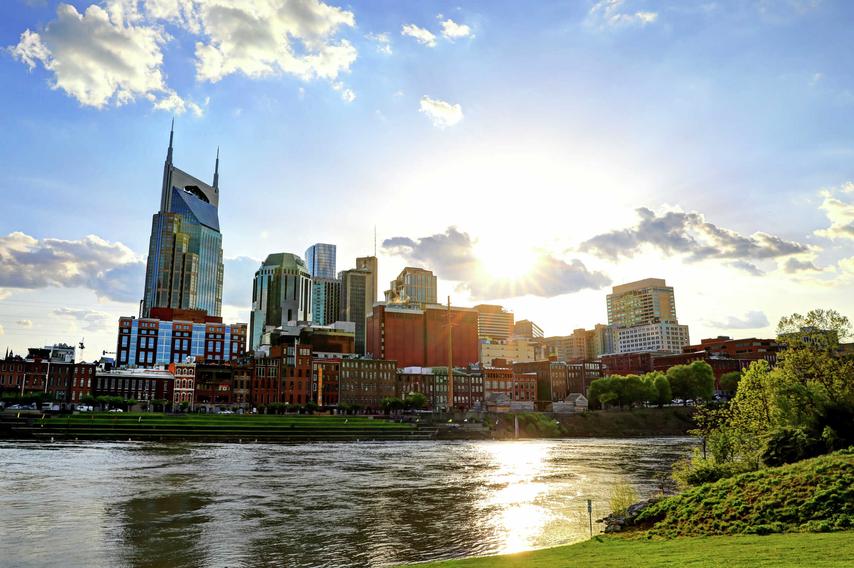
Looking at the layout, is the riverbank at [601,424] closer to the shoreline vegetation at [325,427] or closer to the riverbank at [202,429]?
the shoreline vegetation at [325,427]

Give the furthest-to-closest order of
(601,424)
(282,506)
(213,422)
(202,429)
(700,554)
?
(601,424) < (213,422) < (202,429) < (282,506) < (700,554)

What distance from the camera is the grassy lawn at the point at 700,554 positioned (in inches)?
766

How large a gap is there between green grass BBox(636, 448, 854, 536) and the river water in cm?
668

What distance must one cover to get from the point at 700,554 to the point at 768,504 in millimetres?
8626

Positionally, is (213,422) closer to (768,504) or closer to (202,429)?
(202,429)

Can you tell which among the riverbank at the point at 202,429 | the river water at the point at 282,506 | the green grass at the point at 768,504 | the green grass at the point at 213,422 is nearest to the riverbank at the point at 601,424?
the riverbank at the point at 202,429

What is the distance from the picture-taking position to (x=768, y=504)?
92.0 feet

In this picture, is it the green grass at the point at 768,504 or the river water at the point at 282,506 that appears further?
the river water at the point at 282,506

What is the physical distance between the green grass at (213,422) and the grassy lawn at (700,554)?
10829 cm

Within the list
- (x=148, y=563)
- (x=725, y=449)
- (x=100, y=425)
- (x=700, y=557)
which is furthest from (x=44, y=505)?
(x=100, y=425)

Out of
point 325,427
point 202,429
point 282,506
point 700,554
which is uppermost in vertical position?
point 202,429

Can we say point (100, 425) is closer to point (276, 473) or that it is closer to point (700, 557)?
point (276, 473)

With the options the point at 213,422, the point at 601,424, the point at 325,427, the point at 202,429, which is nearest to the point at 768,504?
the point at 202,429

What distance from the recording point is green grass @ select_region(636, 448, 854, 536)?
26.1 meters
